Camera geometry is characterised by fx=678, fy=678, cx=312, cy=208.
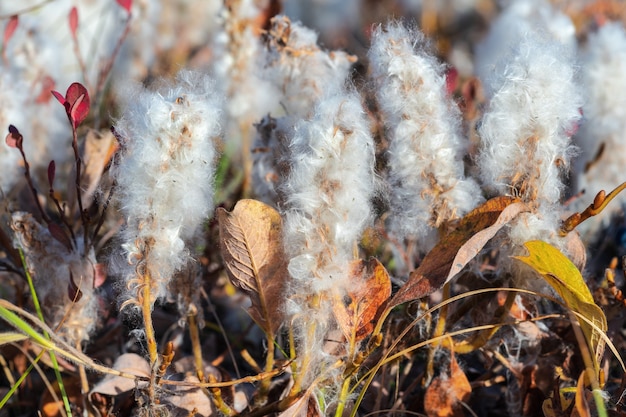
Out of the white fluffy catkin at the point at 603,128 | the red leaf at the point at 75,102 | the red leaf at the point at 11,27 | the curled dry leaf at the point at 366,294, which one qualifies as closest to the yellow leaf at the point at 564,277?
the curled dry leaf at the point at 366,294

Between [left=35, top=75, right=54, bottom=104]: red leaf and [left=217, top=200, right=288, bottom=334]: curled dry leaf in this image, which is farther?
[left=35, top=75, right=54, bottom=104]: red leaf

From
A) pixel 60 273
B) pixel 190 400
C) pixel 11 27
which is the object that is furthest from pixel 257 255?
pixel 11 27

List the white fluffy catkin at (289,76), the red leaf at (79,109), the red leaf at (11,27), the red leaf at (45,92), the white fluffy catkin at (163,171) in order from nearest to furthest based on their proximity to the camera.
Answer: the white fluffy catkin at (163,171), the red leaf at (79,109), the white fluffy catkin at (289,76), the red leaf at (11,27), the red leaf at (45,92)

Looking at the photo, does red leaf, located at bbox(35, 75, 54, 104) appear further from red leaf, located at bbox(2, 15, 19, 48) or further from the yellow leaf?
the yellow leaf

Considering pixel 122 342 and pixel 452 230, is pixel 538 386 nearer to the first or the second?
pixel 452 230

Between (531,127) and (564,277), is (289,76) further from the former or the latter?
(564,277)

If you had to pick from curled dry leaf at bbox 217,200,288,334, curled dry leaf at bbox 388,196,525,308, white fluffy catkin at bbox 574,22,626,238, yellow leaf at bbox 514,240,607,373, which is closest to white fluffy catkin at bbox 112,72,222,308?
curled dry leaf at bbox 217,200,288,334

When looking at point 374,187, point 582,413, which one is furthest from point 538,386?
point 374,187

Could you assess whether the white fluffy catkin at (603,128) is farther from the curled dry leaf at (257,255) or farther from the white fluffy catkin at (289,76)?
the curled dry leaf at (257,255)
